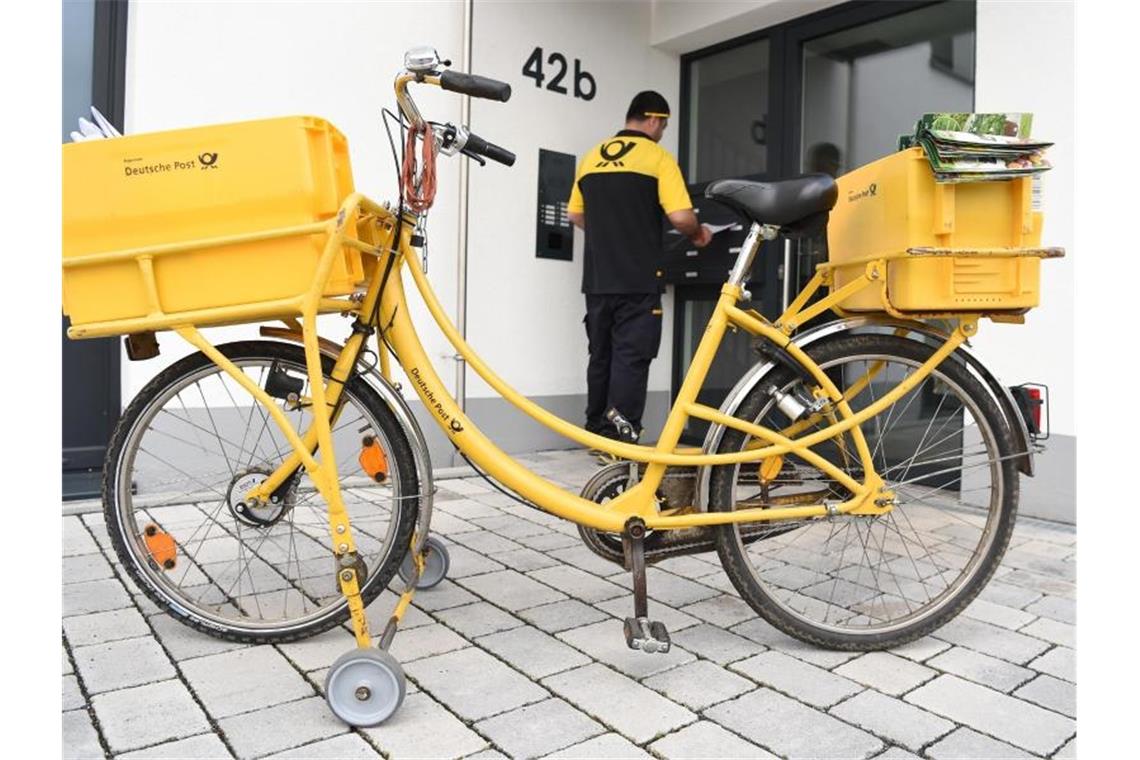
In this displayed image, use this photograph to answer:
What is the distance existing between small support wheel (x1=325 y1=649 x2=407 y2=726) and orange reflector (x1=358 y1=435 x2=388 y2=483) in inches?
21.6

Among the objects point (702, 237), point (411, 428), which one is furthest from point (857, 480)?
point (702, 237)

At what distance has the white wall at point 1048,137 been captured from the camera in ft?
11.7

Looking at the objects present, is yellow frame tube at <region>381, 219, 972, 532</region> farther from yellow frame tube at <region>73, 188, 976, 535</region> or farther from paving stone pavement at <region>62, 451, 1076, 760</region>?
paving stone pavement at <region>62, 451, 1076, 760</region>

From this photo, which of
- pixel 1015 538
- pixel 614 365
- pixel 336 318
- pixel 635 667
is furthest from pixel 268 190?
pixel 1015 538

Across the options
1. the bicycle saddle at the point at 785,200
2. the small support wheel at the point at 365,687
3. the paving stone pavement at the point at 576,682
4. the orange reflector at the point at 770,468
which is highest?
the bicycle saddle at the point at 785,200

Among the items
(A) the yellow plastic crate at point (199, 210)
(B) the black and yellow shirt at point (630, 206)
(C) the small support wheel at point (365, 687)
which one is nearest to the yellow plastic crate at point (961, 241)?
(A) the yellow plastic crate at point (199, 210)

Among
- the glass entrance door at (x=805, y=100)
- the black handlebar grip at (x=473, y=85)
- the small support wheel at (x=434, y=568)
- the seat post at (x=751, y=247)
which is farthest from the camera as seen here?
the glass entrance door at (x=805, y=100)

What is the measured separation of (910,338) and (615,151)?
2550mm

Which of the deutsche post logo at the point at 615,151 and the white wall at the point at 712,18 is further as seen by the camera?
the white wall at the point at 712,18

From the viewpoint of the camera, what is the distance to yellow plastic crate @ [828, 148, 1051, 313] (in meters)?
2.12

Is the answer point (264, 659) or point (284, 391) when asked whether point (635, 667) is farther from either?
point (284, 391)

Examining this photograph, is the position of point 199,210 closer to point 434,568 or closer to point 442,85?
point 442,85

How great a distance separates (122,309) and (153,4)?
2.53 metres

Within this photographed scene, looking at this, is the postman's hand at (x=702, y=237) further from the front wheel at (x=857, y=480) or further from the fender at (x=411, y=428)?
the fender at (x=411, y=428)
